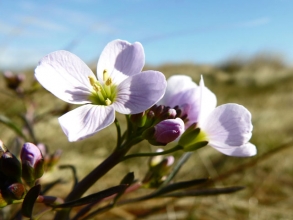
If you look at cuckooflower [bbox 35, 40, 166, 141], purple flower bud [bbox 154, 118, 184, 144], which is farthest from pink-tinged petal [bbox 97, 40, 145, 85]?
purple flower bud [bbox 154, 118, 184, 144]

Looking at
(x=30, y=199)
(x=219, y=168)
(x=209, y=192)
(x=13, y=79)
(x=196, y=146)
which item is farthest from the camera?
(x=219, y=168)

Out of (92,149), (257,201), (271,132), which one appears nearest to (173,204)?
(257,201)

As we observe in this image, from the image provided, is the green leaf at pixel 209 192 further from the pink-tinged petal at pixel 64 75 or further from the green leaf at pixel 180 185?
the pink-tinged petal at pixel 64 75

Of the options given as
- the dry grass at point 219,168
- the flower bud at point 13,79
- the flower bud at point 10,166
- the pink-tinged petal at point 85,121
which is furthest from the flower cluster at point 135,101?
the flower bud at point 13,79

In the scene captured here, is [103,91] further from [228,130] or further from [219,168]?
[219,168]

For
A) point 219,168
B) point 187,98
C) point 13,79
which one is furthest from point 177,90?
point 219,168

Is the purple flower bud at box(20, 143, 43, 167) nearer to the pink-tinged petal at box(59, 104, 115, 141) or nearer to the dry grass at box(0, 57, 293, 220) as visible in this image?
the pink-tinged petal at box(59, 104, 115, 141)
